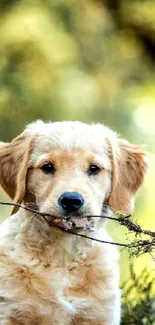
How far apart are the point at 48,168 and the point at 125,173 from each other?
0.54 metres

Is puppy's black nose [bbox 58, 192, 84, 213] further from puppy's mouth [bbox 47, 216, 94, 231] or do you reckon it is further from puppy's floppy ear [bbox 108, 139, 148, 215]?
puppy's floppy ear [bbox 108, 139, 148, 215]

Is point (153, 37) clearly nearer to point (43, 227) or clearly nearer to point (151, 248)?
point (43, 227)

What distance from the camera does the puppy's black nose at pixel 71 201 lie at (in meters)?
5.29

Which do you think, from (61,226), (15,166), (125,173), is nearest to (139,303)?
(125,173)

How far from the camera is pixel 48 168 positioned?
220 inches

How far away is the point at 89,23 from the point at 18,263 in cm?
663

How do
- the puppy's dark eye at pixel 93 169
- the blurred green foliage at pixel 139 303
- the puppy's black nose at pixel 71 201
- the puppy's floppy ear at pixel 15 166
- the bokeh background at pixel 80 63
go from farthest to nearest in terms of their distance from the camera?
1. the bokeh background at pixel 80 63
2. the blurred green foliage at pixel 139 303
3. the puppy's floppy ear at pixel 15 166
4. the puppy's dark eye at pixel 93 169
5. the puppy's black nose at pixel 71 201

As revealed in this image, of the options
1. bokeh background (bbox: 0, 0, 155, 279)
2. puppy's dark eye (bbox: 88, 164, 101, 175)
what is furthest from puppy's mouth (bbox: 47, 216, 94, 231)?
bokeh background (bbox: 0, 0, 155, 279)

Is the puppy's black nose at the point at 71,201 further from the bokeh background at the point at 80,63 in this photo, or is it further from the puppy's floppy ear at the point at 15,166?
the bokeh background at the point at 80,63

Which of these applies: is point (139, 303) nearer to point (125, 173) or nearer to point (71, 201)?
point (125, 173)

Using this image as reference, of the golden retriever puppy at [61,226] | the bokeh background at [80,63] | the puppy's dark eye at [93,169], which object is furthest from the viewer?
the bokeh background at [80,63]

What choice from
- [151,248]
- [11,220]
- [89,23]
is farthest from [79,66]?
[151,248]

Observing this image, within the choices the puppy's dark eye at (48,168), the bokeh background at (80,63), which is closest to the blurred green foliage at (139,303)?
the puppy's dark eye at (48,168)

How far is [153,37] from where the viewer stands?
36.3 ft
